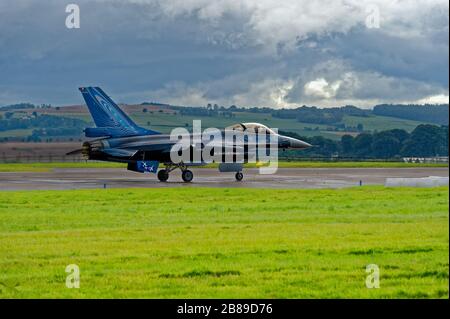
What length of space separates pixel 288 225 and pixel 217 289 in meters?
9.05

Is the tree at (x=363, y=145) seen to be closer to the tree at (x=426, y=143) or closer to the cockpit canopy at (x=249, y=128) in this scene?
the tree at (x=426, y=143)

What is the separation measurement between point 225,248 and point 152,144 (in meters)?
30.7

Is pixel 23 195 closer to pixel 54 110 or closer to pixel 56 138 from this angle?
pixel 56 138

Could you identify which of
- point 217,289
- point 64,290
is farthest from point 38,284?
point 217,289

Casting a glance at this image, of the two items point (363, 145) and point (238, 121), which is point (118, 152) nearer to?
point (363, 145)

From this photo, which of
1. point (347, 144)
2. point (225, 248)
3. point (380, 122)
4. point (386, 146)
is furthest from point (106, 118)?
point (380, 122)

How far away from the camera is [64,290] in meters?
13.2

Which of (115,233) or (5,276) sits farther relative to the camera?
(115,233)

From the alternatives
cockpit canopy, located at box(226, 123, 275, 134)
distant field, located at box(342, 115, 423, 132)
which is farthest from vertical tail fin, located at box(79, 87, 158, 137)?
distant field, located at box(342, 115, 423, 132)

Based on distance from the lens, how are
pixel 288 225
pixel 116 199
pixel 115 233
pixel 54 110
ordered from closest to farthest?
pixel 115 233 < pixel 288 225 < pixel 116 199 < pixel 54 110

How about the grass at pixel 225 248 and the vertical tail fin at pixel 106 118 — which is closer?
the grass at pixel 225 248

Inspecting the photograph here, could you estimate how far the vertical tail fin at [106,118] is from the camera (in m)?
49.1

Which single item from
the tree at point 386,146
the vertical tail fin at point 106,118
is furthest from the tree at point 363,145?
the vertical tail fin at point 106,118

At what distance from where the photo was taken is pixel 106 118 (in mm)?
49812
